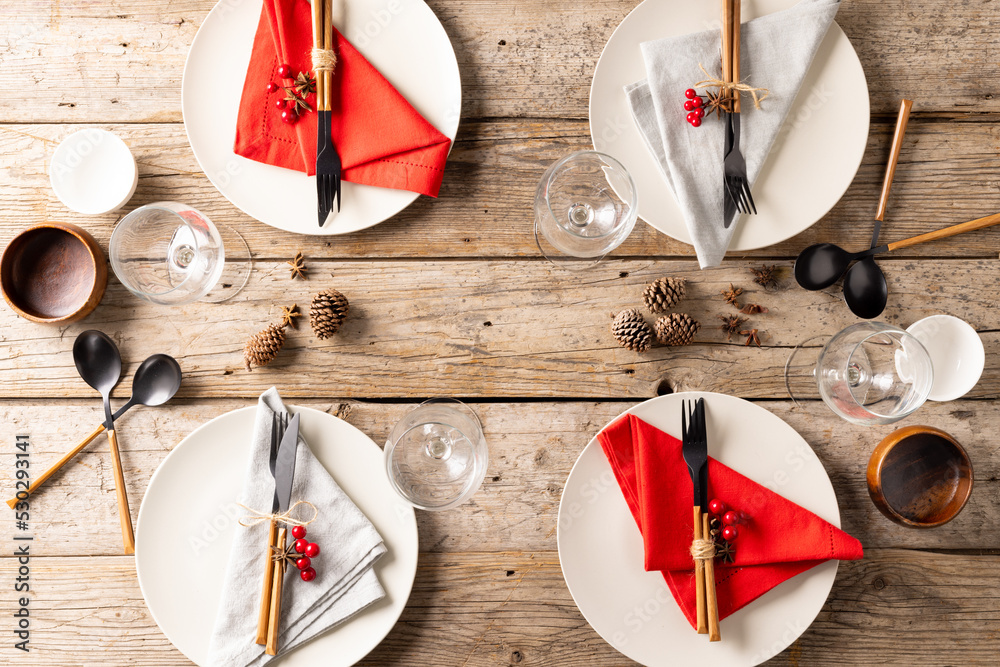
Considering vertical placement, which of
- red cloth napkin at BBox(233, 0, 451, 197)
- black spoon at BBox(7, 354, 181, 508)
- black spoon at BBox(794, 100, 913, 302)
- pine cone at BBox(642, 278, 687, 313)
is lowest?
black spoon at BBox(7, 354, 181, 508)

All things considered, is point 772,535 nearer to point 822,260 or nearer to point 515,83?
point 822,260

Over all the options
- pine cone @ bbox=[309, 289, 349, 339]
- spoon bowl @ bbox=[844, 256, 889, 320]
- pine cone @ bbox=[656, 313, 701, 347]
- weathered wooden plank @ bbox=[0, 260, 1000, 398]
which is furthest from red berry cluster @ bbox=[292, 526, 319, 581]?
spoon bowl @ bbox=[844, 256, 889, 320]

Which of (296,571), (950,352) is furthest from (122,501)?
(950,352)

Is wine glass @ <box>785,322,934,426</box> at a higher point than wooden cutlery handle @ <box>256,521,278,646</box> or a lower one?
higher

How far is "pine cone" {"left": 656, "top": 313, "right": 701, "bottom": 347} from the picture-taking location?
3.94 feet

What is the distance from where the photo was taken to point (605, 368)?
1.25 meters

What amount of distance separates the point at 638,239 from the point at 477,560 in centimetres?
73

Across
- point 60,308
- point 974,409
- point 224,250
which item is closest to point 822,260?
point 974,409

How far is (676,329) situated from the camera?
120 centimetres

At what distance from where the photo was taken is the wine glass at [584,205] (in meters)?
1.14

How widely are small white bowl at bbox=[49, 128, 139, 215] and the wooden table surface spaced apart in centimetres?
4

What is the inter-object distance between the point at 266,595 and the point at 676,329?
0.91m

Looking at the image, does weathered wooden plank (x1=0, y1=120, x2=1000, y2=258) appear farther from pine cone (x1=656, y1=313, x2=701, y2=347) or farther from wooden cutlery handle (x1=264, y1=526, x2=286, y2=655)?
wooden cutlery handle (x1=264, y1=526, x2=286, y2=655)

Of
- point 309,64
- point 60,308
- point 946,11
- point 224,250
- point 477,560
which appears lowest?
point 477,560
